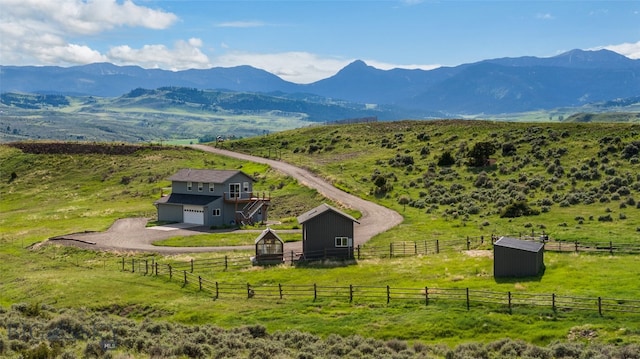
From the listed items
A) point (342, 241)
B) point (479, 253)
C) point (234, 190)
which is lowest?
point (479, 253)

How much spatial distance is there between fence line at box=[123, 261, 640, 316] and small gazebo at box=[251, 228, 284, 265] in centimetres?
649

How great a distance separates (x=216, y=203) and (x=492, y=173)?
43107 millimetres

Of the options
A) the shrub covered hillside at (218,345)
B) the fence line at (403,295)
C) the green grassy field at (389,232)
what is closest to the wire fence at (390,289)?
the fence line at (403,295)

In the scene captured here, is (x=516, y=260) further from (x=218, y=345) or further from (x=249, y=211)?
(x=249, y=211)

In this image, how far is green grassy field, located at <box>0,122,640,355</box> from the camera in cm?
3522

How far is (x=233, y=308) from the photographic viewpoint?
39875mm

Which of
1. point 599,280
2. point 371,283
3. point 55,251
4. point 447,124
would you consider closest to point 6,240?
point 55,251

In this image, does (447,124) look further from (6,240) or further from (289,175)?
(6,240)

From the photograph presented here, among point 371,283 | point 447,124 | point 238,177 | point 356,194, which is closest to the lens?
point 371,283

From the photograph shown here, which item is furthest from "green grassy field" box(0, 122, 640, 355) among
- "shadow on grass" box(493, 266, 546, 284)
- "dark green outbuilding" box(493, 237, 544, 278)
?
→ "dark green outbuilding" box(493, 237, 544, 278)

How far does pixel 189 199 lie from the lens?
78.6m

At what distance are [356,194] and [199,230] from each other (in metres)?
25.2

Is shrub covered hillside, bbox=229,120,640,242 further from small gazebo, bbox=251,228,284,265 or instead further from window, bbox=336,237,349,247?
small gazebo, bbox=251,228,284,265

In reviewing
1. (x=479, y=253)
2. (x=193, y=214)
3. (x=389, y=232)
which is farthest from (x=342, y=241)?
(x=193, y=214)
